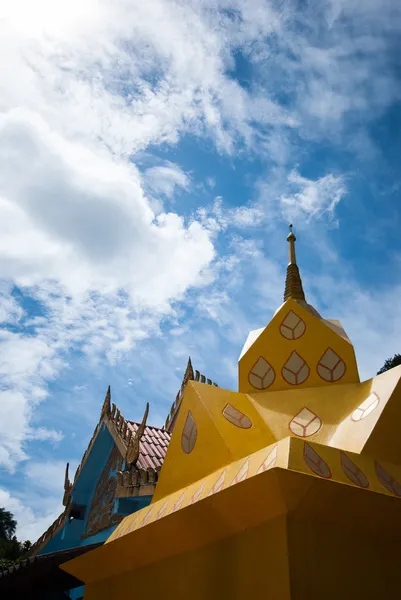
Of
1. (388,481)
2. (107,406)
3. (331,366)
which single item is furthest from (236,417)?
(107,406)

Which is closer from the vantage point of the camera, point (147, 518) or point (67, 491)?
point (147, 518)

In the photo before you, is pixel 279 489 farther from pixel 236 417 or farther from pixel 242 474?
pixel 236 417

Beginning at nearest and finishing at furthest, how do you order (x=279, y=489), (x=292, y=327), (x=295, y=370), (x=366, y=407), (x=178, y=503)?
(x=279, y=489)
(x=178, y=503)
(x=366, y=407)
(x=295, y=370)
(x=292, y=327)

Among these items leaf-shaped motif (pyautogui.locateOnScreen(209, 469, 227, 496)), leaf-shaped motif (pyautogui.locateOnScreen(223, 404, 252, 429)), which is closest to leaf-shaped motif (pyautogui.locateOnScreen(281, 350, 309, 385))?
leaf-shaped motif (pyautogui.locateOnScreen(223, 404, 252, 429))

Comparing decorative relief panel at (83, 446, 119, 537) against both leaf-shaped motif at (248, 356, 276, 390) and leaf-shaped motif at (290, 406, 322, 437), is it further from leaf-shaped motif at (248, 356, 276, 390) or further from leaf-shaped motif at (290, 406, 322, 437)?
leaf-shaped motif at (290, 406, 322, 437)

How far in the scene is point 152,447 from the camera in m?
9.54

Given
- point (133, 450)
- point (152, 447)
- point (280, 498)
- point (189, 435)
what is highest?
point (152, 447)

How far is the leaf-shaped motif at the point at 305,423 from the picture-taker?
504cm

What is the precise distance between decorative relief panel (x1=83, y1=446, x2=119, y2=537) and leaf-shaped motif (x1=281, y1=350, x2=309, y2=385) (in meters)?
4.95

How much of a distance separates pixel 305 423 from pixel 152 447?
4974 mm

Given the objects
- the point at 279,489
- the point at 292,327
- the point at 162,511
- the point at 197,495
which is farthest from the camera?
the point at 292,327

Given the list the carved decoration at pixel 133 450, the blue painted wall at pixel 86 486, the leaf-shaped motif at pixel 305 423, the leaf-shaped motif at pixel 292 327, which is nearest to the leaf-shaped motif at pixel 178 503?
the leaf-shaped motif at pixel 305 423

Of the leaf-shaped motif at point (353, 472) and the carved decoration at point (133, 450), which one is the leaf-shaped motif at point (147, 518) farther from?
the carved decoration at point (133, 450)

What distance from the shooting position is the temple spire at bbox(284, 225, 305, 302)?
689 cm
